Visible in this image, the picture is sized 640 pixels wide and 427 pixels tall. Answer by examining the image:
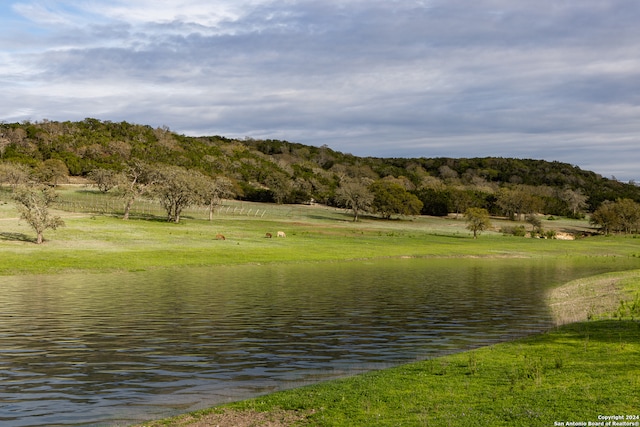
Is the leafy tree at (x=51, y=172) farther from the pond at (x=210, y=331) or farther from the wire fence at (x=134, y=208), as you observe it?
the pond at (x=210, y=331)

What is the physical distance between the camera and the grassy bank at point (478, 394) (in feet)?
46.5

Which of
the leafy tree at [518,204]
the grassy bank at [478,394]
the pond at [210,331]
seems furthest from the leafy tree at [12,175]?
the grassy bank at [478,394]

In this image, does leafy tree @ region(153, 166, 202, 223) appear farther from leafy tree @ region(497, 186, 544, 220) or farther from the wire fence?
leafy tree @ region(497, 186, 544, 220)

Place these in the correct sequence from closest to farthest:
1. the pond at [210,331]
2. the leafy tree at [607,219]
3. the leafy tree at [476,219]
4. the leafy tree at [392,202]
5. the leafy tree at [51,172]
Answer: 1. the pond at [210,331]
2. the leafy tree at [476,219]
3. the leafy tree at [607,219]
4. the leafy tree at [392,202]
5. the leafy tree at [51,172]

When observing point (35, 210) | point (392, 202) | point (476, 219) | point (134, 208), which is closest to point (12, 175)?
point (134, 208)

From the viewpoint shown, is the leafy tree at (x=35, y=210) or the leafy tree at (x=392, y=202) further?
the leafy tree at (x=392, y=202)

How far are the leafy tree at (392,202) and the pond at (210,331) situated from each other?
96.7 meters

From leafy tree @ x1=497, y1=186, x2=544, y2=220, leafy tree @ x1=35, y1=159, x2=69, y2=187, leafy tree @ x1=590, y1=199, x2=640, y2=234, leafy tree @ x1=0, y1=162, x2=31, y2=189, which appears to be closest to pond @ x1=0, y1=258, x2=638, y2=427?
leafy tree @ x1=590, y1=199, x2=640, y2=234

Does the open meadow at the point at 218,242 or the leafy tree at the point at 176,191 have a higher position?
the leafy tree at the point at 176,191

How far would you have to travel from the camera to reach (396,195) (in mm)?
158875

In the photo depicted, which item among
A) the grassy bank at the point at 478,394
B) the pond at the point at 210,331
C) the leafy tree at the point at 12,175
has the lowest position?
the pond at the point at 210,331

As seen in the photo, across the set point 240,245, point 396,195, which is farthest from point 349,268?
point 396,195

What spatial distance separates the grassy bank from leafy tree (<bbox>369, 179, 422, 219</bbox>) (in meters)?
131

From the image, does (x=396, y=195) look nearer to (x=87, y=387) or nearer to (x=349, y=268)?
(x=349, y=268)
